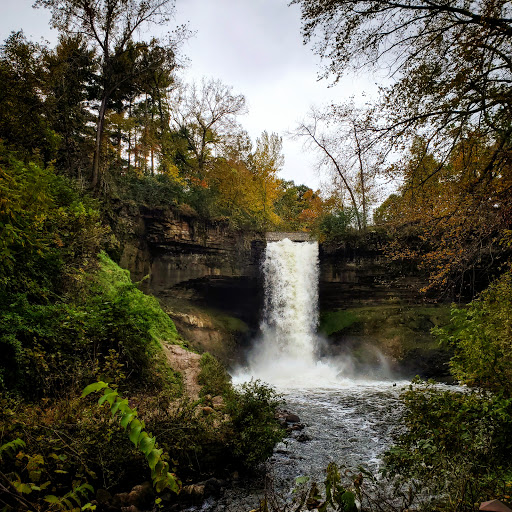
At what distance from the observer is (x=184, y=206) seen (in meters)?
18.2

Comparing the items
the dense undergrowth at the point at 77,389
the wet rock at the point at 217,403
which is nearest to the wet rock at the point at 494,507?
the dense undergrowth at the point at 77,389

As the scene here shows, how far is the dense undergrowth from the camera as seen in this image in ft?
12.6

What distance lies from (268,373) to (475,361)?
12316 mm

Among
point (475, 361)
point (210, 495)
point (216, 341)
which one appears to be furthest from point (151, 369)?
point (216, 341)

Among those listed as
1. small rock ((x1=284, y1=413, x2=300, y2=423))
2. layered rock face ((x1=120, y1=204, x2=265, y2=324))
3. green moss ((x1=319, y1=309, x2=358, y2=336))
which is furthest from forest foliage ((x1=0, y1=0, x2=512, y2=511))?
green moss ((x1=319, y1=309, x2=358, y2=336))

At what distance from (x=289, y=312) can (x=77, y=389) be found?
1565 centimetres

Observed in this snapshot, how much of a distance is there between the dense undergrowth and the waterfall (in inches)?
468

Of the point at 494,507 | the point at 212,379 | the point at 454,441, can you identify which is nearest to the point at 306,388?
the point at 212,379

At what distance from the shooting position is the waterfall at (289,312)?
61.3 ft

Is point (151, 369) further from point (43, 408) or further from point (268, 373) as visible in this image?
point (268, 373)

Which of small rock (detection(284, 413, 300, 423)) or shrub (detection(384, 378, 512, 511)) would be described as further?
small rock (detection(284, 413, 300, 423))

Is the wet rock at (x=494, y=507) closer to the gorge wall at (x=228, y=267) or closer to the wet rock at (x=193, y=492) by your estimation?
the wet rock at (x=193, y=492)

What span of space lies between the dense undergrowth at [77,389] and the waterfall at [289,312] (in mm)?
11887

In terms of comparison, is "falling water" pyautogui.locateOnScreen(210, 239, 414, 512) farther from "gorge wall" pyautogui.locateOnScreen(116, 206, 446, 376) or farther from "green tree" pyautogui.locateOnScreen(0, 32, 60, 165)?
"green tree" pyautogui.locateOnScreen(0, 32, 60, 165)
